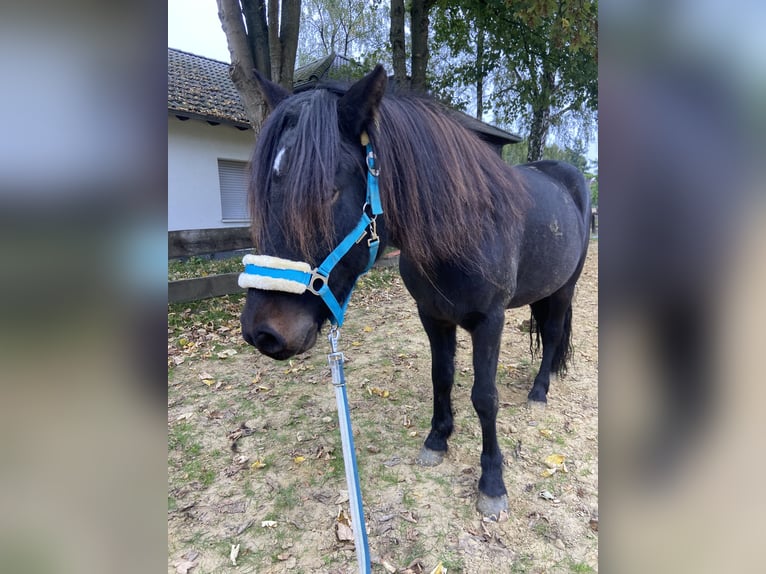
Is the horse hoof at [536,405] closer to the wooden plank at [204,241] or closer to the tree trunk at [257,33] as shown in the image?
the wooden plank at [204,241]

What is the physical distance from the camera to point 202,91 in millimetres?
11156

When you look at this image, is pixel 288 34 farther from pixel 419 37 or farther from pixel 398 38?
pixel 419 37

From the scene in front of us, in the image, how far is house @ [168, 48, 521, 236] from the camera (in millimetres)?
9367

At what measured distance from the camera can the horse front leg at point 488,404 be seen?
2.16m

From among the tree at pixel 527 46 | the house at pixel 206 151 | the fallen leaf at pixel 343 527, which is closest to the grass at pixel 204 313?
the fallen leaf at pixel 343 527

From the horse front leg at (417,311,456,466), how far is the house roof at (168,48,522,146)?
674cm

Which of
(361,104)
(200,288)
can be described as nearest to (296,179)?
(361,104)

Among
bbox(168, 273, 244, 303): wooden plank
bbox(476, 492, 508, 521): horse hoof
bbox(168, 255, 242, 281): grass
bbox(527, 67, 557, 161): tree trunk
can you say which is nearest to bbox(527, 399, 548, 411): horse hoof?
bbox(476, 492, 508, 521): horse hoof

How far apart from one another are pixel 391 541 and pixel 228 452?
1.34m

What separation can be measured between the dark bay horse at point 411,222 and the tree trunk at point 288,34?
3.63m

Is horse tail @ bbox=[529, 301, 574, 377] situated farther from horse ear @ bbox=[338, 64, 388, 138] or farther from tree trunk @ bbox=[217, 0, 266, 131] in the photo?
tree trunk @ bbox=[217, 0, 266, 131]
